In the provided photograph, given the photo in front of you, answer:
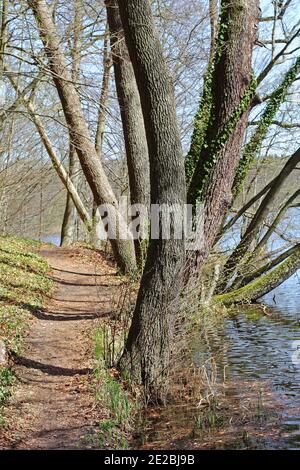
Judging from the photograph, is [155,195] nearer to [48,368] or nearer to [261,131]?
[48,368]

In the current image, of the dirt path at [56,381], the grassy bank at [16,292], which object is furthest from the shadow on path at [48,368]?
the grassy bank at [16,292]

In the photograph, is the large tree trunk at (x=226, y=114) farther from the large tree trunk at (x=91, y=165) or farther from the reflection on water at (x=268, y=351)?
the large tree trunk at (x=91, y=165)

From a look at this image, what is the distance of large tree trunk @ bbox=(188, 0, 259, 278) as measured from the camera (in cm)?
933

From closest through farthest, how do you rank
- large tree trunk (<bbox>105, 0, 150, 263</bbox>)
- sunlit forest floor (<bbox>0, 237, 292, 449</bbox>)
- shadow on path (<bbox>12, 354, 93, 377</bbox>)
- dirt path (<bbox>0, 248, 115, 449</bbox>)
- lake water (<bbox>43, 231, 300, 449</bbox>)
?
1. dirt path (<bbox>0, 248, 115, 449</bbox>)
2. sunlit forest floor (<bbox>0, 237, 292, 449</bbox>)
3. lake water (<bbox>43, 231, 300, 449</bbox>)
4. shadow on path (<bbox>12, 354, 93, 377</bbox>)
5. large tree trunk (<bbox>105, 0, 150, 263</bbox>)

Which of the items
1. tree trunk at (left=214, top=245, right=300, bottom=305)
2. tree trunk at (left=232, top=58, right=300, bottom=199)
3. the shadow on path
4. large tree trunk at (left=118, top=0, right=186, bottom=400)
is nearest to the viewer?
large tree trunk at (left=118, top=0, right=186, bottom=400)

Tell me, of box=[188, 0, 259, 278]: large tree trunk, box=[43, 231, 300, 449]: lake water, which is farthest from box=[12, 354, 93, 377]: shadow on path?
box=[43, 231, 300, 449]: lake water

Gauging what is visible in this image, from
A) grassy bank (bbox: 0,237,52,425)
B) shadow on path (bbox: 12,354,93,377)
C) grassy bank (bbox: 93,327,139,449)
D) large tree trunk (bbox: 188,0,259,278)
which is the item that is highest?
large tree trunk (bbox: 188,0,259,278)

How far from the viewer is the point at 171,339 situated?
809cm

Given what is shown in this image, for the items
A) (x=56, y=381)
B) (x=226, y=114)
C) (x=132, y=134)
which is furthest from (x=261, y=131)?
(x=56, y=381)

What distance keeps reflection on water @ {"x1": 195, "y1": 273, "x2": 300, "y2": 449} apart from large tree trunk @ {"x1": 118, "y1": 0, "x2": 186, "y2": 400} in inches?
42.6

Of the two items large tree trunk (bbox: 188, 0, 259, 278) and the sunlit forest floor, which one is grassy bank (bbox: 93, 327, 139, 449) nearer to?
the sunlit forest floor

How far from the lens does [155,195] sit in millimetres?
7789

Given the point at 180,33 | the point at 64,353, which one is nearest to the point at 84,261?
the point at 180,33
